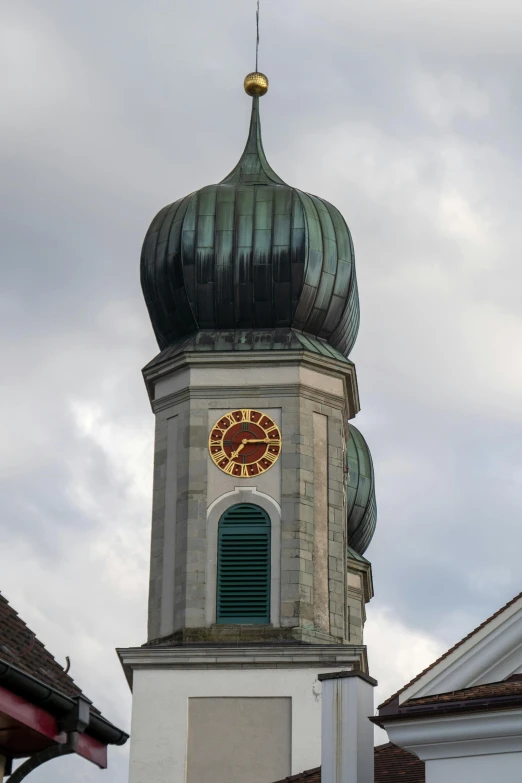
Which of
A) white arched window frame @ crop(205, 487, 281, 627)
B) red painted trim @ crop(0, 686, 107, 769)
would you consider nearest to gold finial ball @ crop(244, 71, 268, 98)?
white arched window frame @ crop(205, 487, 281, 627)

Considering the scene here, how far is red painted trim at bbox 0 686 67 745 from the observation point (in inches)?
393

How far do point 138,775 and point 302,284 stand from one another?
29.5 feet

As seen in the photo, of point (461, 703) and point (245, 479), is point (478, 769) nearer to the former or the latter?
point (461, 703)

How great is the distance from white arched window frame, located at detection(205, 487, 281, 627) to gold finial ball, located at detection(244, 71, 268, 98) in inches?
366

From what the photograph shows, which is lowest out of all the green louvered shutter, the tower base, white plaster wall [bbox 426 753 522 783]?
white plaster wall [bbox 426 753 522 783]

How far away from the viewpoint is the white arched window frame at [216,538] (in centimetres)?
3125

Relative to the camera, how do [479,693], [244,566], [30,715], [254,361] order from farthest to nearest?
[254,361]
[244,566]
[479,693]
[30,715]

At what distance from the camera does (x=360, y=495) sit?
43.5 meters

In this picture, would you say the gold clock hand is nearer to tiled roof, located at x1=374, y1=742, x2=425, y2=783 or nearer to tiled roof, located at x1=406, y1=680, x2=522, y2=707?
tiled roof, located at x1=374, y1=742, x2=425, y2=783

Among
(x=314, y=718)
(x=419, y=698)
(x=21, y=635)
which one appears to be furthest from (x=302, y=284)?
(x=21, y=635)

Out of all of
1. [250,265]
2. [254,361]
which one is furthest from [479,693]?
[250,265]

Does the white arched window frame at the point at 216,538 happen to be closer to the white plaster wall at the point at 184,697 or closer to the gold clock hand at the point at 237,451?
the gold clock hand at the point at 237,451

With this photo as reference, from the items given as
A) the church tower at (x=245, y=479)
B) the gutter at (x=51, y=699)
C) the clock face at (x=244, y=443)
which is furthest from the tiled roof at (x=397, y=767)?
the clock face at (x=244, y=443)

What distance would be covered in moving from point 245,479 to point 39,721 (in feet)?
72.2
